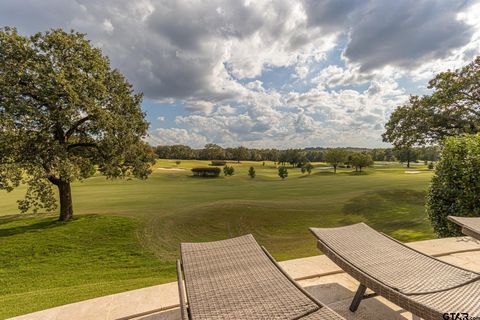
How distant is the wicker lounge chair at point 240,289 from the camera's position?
85.1 inches

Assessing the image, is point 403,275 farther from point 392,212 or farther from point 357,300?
point 392,212

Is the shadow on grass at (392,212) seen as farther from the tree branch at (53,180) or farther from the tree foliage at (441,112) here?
the tree branch at (53,180)

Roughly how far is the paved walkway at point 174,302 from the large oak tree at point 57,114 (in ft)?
26.5

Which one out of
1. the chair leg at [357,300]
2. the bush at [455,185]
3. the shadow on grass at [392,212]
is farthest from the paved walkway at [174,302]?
the shadow on grass at [392,212]

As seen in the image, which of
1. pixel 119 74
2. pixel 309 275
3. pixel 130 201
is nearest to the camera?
pixel 309 275

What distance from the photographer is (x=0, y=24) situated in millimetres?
9594

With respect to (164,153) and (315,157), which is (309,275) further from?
(315,157)

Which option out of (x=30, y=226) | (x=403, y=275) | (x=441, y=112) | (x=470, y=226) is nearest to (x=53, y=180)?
(x=30, y=226)

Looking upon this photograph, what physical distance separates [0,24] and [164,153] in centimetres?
8474

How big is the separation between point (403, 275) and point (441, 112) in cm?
1898

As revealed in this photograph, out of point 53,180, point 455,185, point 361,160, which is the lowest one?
point 53,180

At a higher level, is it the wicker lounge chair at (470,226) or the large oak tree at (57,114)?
the large oak tree at (57,114)

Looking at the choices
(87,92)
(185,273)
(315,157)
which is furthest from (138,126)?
(315,157)

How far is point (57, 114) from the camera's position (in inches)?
377
